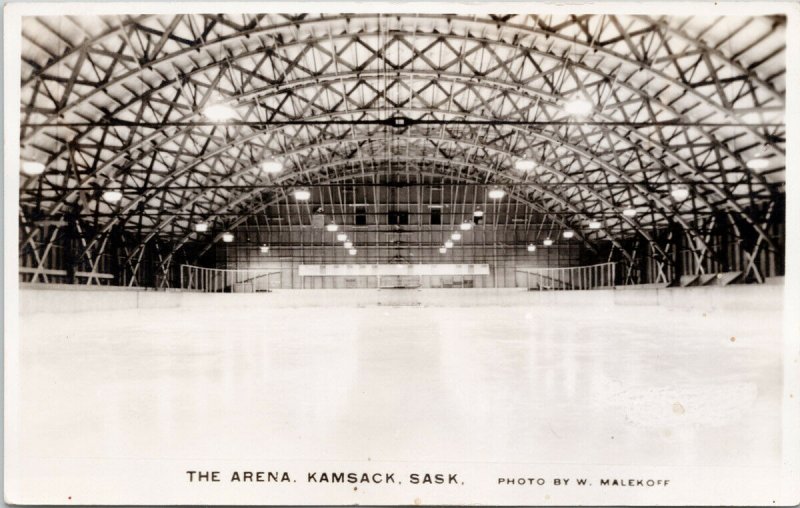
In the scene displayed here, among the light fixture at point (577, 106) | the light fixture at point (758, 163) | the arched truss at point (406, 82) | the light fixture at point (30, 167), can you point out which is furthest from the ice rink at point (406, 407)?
the light fixture at point (577, 106)

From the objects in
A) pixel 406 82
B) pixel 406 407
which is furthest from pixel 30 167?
pixel 406 82

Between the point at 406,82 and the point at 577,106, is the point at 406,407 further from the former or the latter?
the point at 406,82

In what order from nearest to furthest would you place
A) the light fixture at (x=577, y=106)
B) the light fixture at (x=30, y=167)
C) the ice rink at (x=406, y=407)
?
the ice rink at (x=406, y=407)
the light fixture at (x=30, y=167)
the light fixture at (x=577, y=106)

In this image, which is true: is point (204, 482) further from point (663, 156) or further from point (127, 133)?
point (663, 156)

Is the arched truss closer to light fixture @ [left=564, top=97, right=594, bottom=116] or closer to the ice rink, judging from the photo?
light fixture @ [left=564, top=97, right=594, bottom=116]

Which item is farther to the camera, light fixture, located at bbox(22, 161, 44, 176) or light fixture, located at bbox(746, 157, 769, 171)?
light fixture, located at bbox(746, 157, 769, 171)

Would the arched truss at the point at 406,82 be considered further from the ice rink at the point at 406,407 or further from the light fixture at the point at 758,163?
the ice rink at the point at 406,407

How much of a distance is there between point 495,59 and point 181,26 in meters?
12.9

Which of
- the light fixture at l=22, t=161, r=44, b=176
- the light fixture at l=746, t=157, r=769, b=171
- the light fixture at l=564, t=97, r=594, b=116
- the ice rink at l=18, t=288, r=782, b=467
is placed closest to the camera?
the ice rink at l=18, t=288, r=782, b=467

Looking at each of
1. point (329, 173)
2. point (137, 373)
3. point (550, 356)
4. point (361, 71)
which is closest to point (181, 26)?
point (361, 71)

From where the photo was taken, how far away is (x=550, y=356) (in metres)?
9.32

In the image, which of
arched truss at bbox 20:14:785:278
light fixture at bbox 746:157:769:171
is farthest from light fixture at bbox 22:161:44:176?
light fixture at bbox 746:157:769:171

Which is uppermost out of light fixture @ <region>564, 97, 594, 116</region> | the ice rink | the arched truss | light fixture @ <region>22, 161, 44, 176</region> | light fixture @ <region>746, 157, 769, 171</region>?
the arched truss

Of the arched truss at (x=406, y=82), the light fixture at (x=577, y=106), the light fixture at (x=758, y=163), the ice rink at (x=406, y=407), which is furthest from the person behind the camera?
the light fixture at (x=577, y=106)
